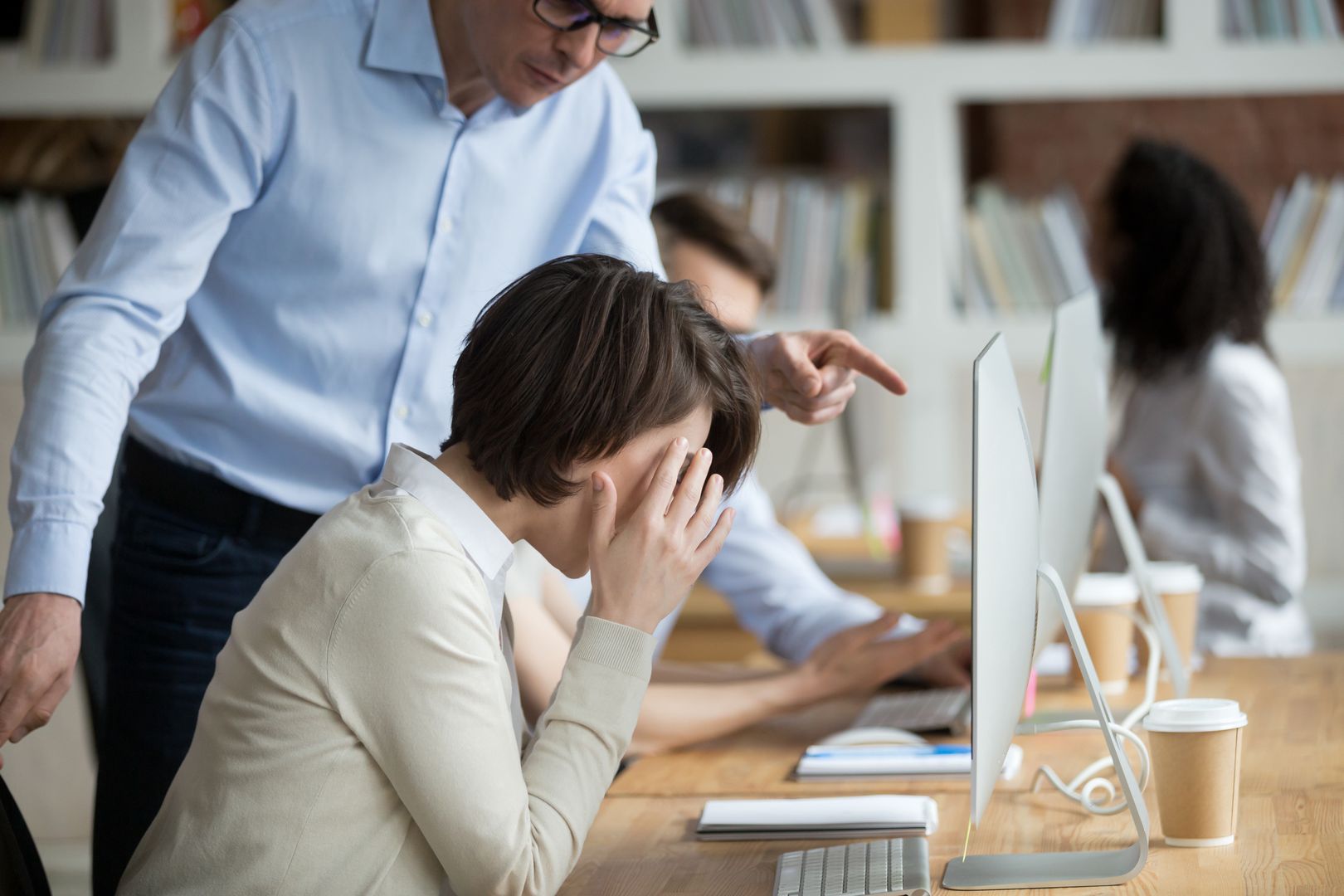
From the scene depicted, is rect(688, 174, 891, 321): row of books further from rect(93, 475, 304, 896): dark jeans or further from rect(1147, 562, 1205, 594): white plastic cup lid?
rect(93, 475, 304, 896): dark jeans

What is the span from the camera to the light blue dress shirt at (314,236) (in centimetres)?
140

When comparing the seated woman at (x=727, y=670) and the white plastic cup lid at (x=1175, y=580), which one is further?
the white plastic cup lid at (x=1175, y=580)

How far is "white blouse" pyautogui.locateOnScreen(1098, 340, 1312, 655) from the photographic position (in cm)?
259

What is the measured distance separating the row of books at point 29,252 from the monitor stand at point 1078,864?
3135 mm

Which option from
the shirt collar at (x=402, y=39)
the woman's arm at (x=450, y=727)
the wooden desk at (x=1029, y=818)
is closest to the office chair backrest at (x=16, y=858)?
the woman's arm at (x=450, y=727)

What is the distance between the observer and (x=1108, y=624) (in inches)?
67.8

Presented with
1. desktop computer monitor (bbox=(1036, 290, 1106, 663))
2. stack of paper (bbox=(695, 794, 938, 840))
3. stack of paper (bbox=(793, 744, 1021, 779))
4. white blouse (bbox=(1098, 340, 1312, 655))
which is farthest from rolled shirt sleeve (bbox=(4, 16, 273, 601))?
white blouse (bbox=(1098, 340, 1312, 655))

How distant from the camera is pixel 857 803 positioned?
126 cm

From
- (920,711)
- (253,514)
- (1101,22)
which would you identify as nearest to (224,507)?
(253,514)

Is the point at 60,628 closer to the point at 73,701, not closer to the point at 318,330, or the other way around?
the point at 318,330

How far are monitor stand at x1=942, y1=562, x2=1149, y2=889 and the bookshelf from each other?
2527 millimetres

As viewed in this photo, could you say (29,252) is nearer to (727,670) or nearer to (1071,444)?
(727,670)

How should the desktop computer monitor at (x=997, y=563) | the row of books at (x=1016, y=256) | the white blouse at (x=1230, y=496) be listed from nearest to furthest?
1. the desktop computer monitor at (x=997, y=563)
2. the white blouse at (x=1230, y=496)
3. the row of books at (x=1016, y=256)

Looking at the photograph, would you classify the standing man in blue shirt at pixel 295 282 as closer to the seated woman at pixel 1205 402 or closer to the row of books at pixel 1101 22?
the seated woman at pixel 1205 402
